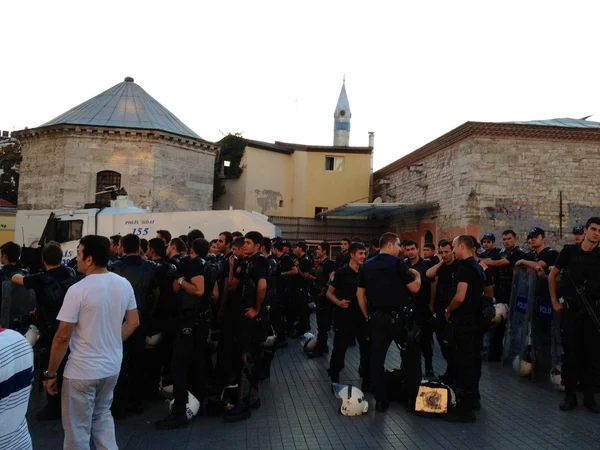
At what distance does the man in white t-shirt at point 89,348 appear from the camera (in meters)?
3.76

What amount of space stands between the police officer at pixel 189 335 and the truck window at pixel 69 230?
1222 cm

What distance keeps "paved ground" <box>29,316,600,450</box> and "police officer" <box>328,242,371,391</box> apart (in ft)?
1.48

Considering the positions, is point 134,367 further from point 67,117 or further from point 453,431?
point 67,117

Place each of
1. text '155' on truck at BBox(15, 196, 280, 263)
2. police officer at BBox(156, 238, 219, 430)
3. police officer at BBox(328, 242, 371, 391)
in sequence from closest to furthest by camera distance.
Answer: police officer at BBox(156, 238, 219, 430) → police officer at BBox(328, 242, 371, 391) → text '155' on truck at BBox(15, 196, 280, 263)

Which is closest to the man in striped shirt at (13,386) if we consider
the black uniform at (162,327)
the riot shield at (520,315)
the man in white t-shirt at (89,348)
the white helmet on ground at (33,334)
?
the man in white t-shirt at (89,348)

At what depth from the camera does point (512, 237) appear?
8.56 m

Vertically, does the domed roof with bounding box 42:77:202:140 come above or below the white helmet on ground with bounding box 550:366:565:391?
above

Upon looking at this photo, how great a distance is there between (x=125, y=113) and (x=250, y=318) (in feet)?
87.7

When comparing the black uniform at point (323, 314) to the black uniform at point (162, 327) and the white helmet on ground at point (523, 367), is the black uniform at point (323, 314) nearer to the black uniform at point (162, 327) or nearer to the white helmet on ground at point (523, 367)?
the white helmet on ground at point (523, 367)

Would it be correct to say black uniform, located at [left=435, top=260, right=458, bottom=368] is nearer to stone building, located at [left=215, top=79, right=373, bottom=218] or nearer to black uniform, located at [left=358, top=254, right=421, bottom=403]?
black uniform, located at [left=358, top=254, right=421, bottom=403]

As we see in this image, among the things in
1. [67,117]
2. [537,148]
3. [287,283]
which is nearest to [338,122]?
[67,117]

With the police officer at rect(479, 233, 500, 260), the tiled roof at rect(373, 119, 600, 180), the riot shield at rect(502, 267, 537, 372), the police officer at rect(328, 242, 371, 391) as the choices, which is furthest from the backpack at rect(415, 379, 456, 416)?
the tiled roof at rect(373, 119, 600, 180)

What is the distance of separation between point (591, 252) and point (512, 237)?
2.57m

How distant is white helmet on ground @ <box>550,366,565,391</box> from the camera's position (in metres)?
6.78
